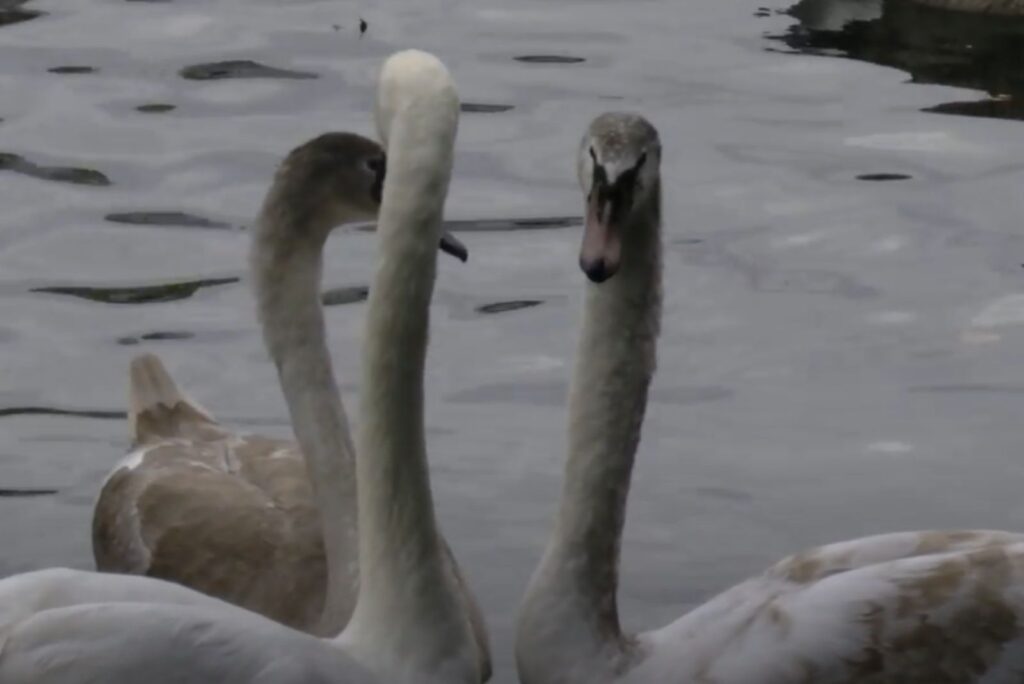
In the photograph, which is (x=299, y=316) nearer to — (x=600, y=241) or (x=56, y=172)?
(x=600, y=241)

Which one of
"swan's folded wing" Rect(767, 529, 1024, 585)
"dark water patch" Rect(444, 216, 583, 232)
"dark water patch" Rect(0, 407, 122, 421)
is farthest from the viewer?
"dark water patch" Rect(444, 216, 583, 232)

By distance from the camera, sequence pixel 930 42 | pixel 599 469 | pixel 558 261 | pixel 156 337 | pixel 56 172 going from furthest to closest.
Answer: pixel 930 42
pixel 56 172
pixel 558 261
pixel 156 337
pixel 599 469

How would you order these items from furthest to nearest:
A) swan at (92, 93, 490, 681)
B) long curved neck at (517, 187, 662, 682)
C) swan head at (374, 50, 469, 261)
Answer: swan at (92, 93, 490, 681)
long curved neck at (517, 187, 662, 682)
swan head at (374, 50, 469, 261)

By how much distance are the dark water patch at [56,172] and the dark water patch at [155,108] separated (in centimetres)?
75

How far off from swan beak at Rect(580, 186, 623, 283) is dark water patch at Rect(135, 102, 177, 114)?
5.65 meters

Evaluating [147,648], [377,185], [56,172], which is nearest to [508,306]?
[56,172]

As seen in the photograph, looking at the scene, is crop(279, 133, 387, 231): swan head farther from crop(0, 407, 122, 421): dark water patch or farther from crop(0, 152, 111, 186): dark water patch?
crop(0, 152, 111, 186): dark water patch

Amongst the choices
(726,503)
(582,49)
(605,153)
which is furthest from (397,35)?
(605,153)

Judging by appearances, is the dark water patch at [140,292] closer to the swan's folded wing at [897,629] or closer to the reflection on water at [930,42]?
the reflection on water at [930,42]

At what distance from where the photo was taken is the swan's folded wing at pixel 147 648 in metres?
4.86

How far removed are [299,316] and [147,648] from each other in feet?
5.92

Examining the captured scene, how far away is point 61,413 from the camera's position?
815 centimetres

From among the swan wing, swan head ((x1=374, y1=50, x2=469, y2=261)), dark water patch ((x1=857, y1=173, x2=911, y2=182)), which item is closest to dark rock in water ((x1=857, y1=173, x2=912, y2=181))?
dark water patch ((x1=857, y1=173, x2=911, y2=182))

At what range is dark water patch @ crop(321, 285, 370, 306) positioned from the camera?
9016 millimetres
